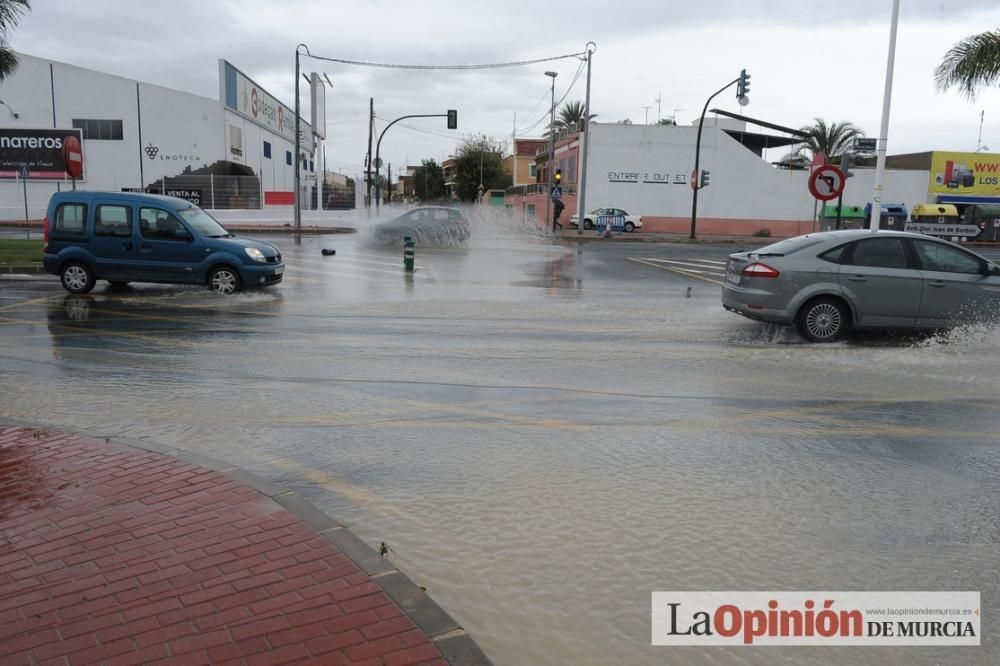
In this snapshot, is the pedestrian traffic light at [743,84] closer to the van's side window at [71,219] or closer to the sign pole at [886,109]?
the sign pole at [886,109]

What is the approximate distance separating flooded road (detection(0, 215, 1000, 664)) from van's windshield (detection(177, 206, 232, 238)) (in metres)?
2.40

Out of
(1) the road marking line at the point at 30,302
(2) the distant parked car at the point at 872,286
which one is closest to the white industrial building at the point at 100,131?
(1) the road marking line at the point at 30,302

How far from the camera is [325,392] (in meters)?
Answer: 7.44

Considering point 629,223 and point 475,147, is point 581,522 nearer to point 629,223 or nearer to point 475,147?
point 629,223

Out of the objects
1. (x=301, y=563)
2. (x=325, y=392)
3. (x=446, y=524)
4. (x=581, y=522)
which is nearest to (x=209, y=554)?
(x=301, y=563)

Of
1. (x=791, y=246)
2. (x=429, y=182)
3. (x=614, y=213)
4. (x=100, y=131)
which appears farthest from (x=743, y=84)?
(x=429, y=182)

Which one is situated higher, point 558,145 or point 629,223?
A: point 558,145

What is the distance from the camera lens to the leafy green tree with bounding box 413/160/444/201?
110 metres

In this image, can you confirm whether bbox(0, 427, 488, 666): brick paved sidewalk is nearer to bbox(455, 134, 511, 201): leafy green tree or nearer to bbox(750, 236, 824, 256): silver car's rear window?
bbox(750, 236, 824, 256): silver car's rear window

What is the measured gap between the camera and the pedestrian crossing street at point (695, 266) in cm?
2031

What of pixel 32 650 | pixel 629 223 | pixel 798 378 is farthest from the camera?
pixel 629 223

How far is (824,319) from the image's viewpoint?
33.9 ft

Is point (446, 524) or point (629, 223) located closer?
point (446, 524)

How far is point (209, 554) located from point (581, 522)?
6.64ft
